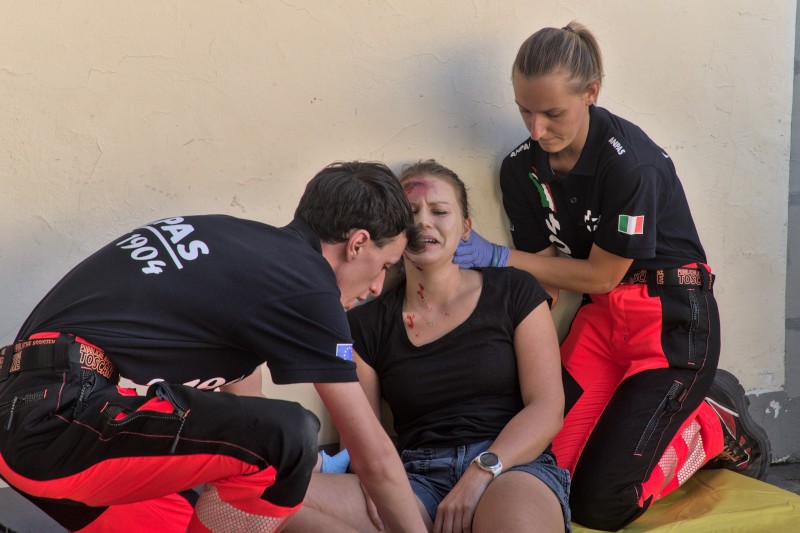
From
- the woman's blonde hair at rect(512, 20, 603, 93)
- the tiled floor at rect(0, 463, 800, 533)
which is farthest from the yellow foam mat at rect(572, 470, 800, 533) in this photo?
the tiled floor at rect(0, 463, 800, 533)

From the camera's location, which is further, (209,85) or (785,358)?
(785,358)

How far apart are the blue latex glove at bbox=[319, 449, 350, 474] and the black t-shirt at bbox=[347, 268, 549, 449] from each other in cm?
19

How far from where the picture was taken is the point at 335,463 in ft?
8.53

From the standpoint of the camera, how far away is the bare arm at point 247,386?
2387mm

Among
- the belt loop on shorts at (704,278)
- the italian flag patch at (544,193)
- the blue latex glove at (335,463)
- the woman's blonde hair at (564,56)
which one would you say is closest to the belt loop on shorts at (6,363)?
the blue latex glove at (335,463)

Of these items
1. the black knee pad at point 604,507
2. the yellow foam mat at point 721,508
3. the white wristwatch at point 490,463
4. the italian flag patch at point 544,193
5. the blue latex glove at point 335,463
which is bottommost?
the yellow foam mat at point 721,508

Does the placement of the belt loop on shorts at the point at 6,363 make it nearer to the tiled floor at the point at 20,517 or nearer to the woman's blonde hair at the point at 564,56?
the tiled floor at the point at 20,517

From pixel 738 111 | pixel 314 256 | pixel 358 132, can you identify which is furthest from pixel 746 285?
pixel 314 256

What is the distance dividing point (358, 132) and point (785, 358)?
1.98 metres

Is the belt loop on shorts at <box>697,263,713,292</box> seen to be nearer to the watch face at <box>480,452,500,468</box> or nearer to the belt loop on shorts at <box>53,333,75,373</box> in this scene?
the watch face at <box>480,452,500,468</box>

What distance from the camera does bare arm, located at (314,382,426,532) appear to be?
73.0 inches

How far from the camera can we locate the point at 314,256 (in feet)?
Answer: 6.28

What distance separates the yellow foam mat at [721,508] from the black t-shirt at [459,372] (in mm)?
494

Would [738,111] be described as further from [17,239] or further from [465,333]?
[17,239]
